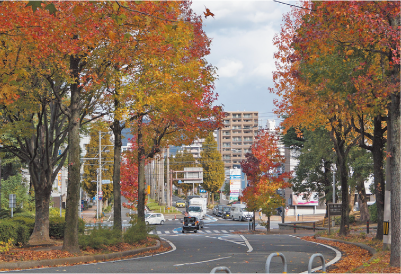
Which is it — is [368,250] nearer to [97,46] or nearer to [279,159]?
[97,46]

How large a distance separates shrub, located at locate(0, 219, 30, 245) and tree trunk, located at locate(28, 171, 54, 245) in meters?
1.72

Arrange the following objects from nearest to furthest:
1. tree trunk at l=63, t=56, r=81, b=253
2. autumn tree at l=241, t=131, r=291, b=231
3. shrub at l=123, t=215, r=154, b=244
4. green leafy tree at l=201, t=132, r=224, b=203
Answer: tree trunk at l=63, t=56, r=81, b=253 → shrub at l=123, t=215, r=154, b=244 → autumn tree at l=241, t=131, r=291, b=231 → green leafy tree at l=201, t=132, r=224, b=203

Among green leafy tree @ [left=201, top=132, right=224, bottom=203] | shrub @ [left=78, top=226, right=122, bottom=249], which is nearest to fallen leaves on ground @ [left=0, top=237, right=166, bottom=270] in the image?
shrub @ [left=78, top=226, right=122, bottom=249]

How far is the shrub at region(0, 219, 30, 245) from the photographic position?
49.6ft

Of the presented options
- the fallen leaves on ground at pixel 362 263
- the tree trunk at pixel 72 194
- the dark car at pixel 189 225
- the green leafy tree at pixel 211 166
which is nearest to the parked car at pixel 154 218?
the dark car at pixel 189 225

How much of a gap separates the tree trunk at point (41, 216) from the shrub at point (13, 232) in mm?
1724

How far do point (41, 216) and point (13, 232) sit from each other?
10.6ft

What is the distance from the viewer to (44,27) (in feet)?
41.8

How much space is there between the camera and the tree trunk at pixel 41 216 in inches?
729

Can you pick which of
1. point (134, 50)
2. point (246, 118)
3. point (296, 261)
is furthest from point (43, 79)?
point (246, 118)

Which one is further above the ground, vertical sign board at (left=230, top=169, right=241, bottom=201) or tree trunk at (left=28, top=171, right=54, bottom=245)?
Answer: tree trunk at (left=28, top=171, right=54, bottom=245)

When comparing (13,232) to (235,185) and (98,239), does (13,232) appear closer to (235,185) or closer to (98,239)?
(98,239)

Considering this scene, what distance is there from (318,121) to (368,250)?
8242mm

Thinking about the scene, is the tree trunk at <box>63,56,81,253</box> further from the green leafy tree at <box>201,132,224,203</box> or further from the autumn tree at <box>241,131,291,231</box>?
the green leafy tree at <box>201,132,224,203</box>
